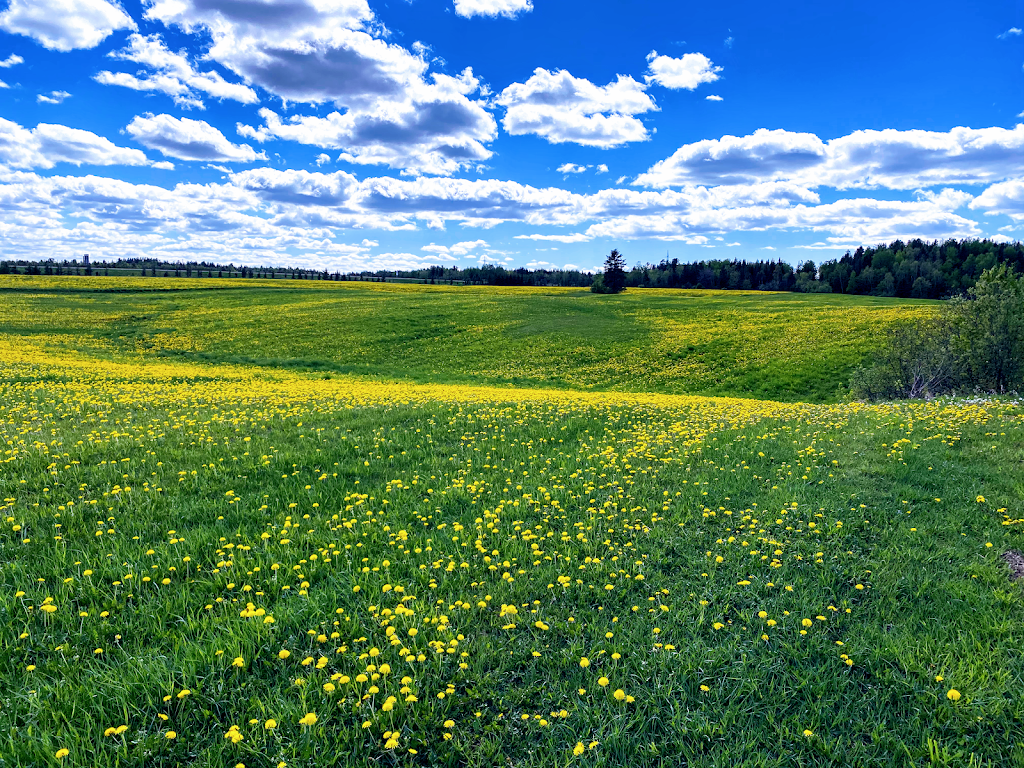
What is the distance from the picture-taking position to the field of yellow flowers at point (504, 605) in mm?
3658

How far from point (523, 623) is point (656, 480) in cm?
433

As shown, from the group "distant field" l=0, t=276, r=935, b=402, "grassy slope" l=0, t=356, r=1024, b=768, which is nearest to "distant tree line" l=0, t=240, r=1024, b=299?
"distant field" l=0, t=276, r=935, b=402

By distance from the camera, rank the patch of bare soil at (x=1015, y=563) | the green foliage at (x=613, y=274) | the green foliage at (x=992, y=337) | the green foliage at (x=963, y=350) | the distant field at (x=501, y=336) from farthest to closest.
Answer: the green foliage at (x=613, y=274)
the distant field at (x=501, y=336)
the green foliage at (x=963, y=350)
the green foliage at (x=992, y=337)
the patch of bare soil at (x=1015, y=563)

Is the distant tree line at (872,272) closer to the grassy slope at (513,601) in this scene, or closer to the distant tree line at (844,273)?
the distant tree line at (844,273)

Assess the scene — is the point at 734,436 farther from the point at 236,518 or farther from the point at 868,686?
A: the point at 236,518

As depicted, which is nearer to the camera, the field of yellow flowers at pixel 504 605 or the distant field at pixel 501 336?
the field of yellow flowers at pixel 504 605

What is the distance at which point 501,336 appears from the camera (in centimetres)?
4653

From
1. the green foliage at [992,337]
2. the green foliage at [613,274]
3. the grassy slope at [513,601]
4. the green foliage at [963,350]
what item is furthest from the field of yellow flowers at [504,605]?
the green foliage at [613,274]

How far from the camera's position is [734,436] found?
11281 millimetres

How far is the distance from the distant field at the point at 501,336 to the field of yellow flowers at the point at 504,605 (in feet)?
76.6


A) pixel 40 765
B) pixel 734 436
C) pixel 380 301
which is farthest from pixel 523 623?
pixel 380 301

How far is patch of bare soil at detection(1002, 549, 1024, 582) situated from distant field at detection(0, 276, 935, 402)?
25.1 m

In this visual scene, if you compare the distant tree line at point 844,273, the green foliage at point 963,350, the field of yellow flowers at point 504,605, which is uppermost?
the distant tree line at point 844,273

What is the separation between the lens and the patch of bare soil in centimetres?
563
